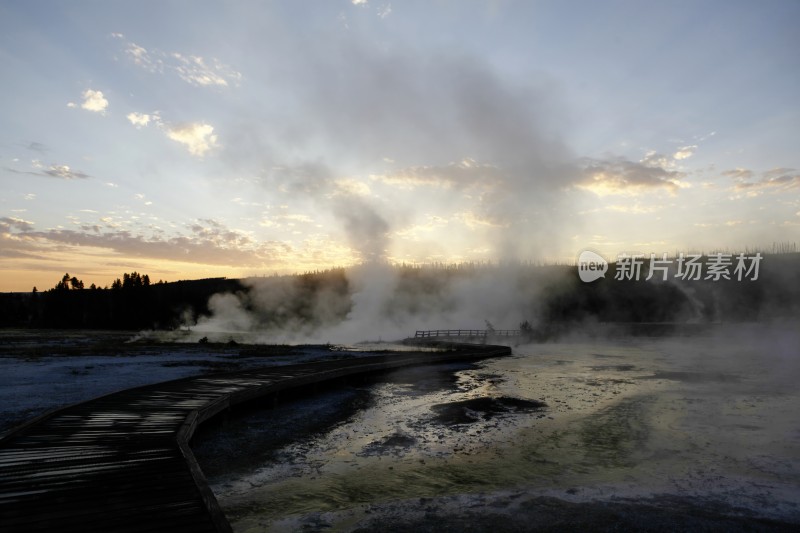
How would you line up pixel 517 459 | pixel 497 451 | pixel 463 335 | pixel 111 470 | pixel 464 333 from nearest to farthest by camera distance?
pixel 111 470 < pixel 517 459 < pixel 497 451 < pixel 463 335 < pixel 464 333

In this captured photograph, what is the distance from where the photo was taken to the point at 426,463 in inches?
385

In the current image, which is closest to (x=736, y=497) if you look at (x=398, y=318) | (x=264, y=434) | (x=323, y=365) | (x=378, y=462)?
(x=378, y=462)

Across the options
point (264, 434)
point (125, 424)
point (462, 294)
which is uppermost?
point (462, 294)

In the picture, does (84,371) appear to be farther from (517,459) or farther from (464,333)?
(464,333)

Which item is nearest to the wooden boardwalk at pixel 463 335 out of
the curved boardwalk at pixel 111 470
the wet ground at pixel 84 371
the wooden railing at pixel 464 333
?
the wooden railing at pixel 464 333

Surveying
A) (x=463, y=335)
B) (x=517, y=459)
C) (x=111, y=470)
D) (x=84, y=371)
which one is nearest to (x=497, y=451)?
(x=517, y=459)

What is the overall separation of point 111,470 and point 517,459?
289 inches

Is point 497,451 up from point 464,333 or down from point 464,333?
down

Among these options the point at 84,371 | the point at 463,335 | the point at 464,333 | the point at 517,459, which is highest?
the point at 464,333

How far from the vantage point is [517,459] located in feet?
32.9

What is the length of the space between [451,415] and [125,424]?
8.55 m

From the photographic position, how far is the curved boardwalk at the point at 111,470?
4.86 m

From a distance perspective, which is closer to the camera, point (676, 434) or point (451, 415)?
point (676, 434)

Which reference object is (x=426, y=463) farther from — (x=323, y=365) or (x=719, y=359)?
(x=719, y=359)
